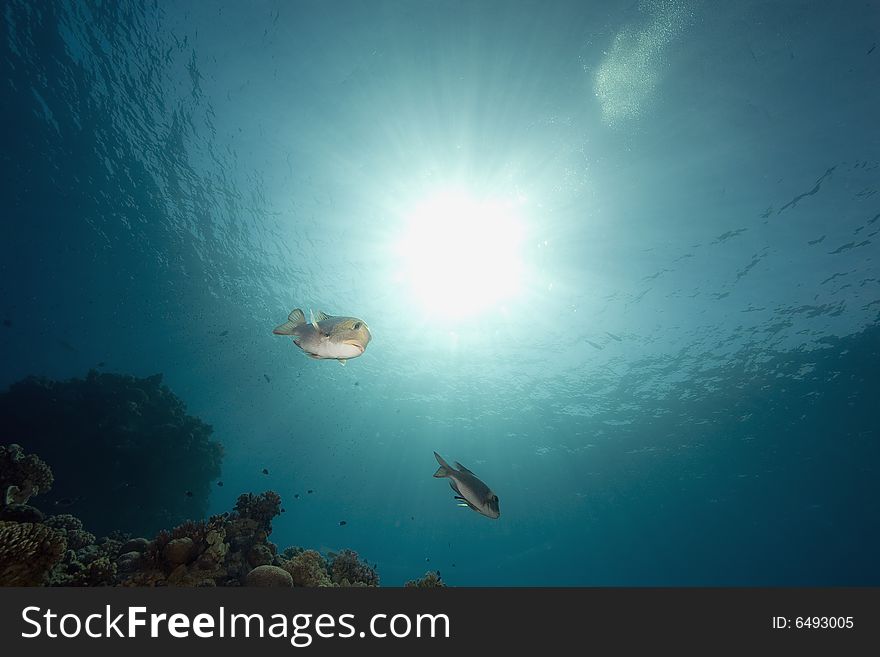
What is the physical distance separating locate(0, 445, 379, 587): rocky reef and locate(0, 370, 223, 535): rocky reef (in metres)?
11.8

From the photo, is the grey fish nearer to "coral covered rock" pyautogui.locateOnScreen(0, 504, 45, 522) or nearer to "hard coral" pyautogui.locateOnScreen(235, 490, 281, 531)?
"hard coral" pyautogui.locateOnScreen(235, 490, 281, 531)

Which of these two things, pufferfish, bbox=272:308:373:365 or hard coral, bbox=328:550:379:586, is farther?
hard coral, bbox=328:550:379:586

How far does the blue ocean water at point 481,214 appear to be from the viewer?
1273cm

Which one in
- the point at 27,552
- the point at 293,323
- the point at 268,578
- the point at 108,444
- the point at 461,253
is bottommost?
the point at 268,578

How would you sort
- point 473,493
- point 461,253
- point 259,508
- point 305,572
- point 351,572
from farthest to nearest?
point 461,253 < point 259,508 < point 351,572 < point 305,572 < point 473,493

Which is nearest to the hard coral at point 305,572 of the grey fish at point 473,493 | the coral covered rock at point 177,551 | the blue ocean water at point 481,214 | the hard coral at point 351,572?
the hard coral at point 351,572

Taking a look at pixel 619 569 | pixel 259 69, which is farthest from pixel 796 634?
pixel 619 569

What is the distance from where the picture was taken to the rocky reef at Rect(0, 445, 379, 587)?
3.80m

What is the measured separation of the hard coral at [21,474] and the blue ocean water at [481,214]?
1435 centimetres

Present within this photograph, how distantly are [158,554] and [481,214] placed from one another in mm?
16621

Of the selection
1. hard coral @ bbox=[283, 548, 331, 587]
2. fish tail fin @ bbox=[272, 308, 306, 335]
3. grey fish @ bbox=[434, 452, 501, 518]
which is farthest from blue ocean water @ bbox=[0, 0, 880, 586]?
hard coral @ bbox=[283, 548, 331, 587]

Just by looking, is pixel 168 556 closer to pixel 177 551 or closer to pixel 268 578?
pixel 177 551

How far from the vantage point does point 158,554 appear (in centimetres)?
514

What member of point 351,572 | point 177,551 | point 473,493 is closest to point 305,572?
point 177,551
